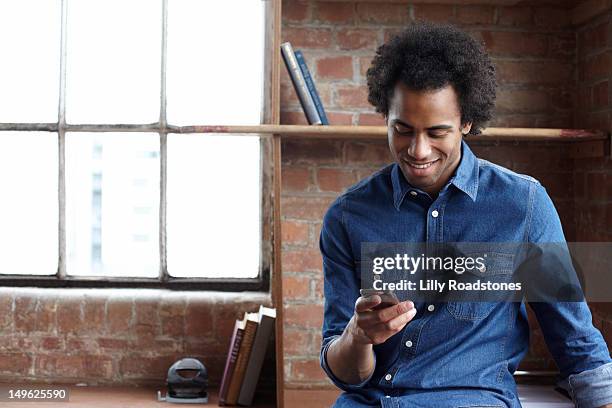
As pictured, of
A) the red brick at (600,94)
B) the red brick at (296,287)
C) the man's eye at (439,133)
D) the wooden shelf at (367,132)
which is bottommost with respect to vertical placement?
the red brick at (296,287)

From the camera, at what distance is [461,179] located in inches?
67.8

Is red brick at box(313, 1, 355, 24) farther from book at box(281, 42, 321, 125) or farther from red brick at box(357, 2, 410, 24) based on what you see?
book at box(281, 42, 321, 125)

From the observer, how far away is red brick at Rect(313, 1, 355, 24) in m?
2.81

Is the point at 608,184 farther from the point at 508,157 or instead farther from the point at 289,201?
the point at 289,201

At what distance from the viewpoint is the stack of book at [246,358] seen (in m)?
2.88

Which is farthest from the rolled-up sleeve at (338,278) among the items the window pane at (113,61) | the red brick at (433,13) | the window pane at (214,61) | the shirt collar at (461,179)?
the window pane at (113,61)

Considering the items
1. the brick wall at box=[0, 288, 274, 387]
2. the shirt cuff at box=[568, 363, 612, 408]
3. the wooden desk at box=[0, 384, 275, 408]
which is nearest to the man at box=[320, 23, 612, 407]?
the shirt cuff at box=[568, 363, 612, 408]

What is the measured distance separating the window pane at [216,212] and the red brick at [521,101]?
90 cm

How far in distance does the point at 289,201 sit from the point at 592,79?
1.03m

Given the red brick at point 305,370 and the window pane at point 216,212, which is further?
the window pane at point 216,212

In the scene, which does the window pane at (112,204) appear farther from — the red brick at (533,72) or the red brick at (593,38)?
the red brick at (593,38)

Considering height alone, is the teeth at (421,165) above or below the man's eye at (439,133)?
below

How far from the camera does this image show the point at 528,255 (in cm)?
174

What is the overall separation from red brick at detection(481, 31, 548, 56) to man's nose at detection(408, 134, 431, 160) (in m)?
1.32
